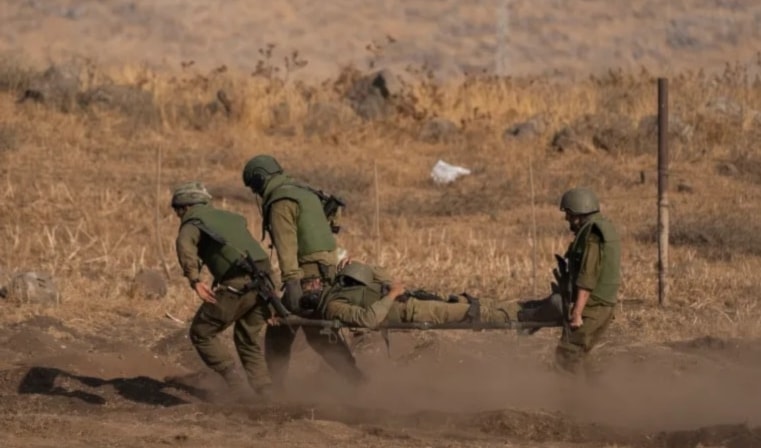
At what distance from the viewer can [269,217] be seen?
1165 cm

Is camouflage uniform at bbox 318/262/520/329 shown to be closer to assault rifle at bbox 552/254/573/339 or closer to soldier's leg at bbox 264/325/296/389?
assault rifle at bbox 552/254/573/339

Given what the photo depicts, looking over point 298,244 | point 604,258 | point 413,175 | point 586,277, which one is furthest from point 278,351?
point 413,175

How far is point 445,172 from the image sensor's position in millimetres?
23844

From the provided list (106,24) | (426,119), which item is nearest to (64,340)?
(426,119)

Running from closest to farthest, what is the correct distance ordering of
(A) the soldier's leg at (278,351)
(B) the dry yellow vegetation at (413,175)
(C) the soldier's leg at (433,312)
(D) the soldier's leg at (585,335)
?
(D) the soldier's leg at (585,335) → (C) the soldier's leg at (433,312) → (A) the soldier's leg at (278,351) → (B) the dry yellow vegetation at (413,175)

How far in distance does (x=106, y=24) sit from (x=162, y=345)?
36542 millimetres

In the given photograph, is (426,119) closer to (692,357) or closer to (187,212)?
(692,357)

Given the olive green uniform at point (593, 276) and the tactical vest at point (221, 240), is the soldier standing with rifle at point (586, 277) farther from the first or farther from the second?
the tactical vest at point (221, 240)

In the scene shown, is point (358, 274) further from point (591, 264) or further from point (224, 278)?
point (591, 264)

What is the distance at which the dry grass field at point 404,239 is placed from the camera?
1088 centimetres

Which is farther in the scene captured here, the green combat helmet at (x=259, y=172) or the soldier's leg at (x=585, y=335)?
the green combat helmet at (x=259, y=172)

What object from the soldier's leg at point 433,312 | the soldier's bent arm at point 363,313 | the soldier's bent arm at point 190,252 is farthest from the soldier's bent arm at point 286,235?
the soldier's leg at point 433,312

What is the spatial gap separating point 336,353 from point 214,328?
92cm

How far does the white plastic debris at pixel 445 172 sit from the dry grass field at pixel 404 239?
0.21 metres
